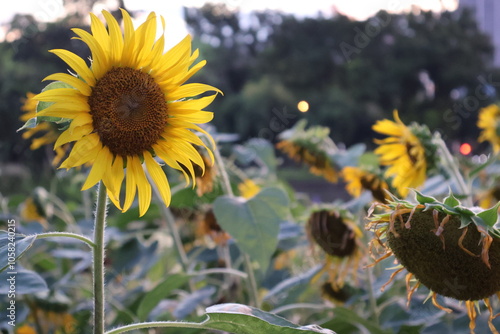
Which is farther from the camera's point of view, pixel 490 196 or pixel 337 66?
pixel 337 66

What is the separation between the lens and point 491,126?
1.92 m

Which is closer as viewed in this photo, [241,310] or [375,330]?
[241,310]

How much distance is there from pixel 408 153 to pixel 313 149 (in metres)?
0.46

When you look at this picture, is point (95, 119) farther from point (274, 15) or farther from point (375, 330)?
point (274, 15)

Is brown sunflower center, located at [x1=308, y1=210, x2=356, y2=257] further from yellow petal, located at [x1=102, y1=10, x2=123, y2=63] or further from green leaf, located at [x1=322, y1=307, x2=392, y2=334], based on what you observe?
yellow petal, located at [x1=102, y1=10, x2=123, y2=63]

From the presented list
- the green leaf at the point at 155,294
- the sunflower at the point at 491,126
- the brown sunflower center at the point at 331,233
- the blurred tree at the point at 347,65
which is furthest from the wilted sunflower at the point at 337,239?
the blurred tree at the point at 347,65

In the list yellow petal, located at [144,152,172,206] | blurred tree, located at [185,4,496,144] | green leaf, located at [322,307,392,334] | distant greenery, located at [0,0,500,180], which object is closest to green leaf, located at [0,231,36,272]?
yellow petal, located at [144,152,172,206]

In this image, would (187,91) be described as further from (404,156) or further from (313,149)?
(313,149)

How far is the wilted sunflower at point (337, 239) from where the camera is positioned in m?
1.09

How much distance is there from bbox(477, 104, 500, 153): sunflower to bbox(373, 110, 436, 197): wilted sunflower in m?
0.57

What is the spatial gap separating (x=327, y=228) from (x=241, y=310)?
1.79 ft

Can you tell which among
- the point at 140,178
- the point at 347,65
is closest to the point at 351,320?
the point at 140,178

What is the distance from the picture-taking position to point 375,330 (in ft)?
3.10

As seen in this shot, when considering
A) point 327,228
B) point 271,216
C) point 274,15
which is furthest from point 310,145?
point 274,15
